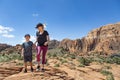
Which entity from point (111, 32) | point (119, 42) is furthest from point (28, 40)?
point (111, 32)

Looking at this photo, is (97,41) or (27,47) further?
(97,41)

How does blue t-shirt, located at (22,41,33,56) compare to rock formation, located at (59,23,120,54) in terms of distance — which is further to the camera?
rock formation, located at (59,23,120,54)

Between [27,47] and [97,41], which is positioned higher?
[97,41]

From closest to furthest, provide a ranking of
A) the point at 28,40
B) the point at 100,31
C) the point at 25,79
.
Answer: the point at 25,79
the point at 28,40
the point at 100,31

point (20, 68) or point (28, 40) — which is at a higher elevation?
point (28, 40)

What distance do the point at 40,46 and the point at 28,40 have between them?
28.9 inches

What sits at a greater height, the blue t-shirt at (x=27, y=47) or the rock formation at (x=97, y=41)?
the rock formation at (x=97, y=41)

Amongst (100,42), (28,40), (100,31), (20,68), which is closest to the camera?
(28,40)

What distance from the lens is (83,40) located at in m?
112

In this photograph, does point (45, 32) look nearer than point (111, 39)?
Yes

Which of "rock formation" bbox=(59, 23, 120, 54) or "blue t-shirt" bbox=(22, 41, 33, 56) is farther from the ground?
"rock formation" bbox=(59, 23, 120, 54)

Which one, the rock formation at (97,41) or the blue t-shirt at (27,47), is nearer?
the blue t-shirt at (27,47)

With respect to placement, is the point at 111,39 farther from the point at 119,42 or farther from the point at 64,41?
the point at 64,41

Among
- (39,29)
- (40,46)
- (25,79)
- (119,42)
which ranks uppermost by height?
(119,42)
